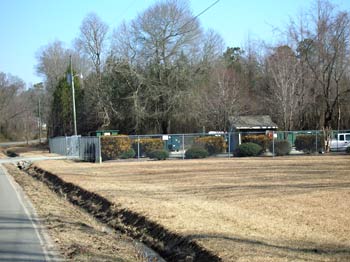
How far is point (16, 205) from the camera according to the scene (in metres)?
15.7

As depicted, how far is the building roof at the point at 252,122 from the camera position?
173 feet

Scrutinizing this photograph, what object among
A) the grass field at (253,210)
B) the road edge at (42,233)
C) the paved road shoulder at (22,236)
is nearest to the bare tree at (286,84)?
the grass field at (253,210)

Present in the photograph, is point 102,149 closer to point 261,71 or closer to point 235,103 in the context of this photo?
point 235,103

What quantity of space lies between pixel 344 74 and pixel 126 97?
82.1ft

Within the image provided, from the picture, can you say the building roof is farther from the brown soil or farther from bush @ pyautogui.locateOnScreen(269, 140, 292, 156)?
the brown soil

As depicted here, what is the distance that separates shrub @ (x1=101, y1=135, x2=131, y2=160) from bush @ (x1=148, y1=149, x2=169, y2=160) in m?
2.00

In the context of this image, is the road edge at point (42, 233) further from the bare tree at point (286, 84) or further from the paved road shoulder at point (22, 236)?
the bare tree at point (286, 84)

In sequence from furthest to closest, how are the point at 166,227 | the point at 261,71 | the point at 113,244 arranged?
the point at 261,71 < the point at 166,227 < the point at 113,244

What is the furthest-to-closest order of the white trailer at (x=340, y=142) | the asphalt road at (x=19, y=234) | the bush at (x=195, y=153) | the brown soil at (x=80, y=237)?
the white trailer at (x=340, y=142) < the bush at (x=195, y=153) < the brown soil at (x=80, y=237) < the asphalt road at (x=19, y=234)

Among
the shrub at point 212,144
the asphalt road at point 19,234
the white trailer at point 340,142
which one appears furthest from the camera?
the white trailer at point 340,142

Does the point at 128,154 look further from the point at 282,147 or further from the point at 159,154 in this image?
the point at 282,147

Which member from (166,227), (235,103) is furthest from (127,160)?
(166,227)

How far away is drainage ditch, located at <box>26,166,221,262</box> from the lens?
857cm

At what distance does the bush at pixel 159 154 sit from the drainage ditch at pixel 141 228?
59.4ft
